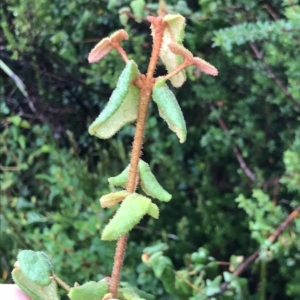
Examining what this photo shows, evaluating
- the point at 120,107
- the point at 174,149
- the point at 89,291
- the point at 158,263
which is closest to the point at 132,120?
the point at 120,107

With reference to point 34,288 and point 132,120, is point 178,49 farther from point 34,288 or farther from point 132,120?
point 34,288

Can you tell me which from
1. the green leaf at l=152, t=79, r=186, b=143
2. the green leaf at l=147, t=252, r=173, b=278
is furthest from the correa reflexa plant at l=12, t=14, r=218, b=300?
the green leaf at l=147, t=252, r=173, b=278

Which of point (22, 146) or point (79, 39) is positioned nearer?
point (79, 39)

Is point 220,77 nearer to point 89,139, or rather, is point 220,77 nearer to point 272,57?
point 272,57

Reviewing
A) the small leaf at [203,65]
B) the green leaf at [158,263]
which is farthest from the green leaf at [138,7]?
the small leaf at [203,65]

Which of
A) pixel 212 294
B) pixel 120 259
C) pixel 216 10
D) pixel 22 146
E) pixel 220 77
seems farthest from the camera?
pixel 22 146

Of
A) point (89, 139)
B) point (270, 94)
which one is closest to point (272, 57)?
point (270, 94)
